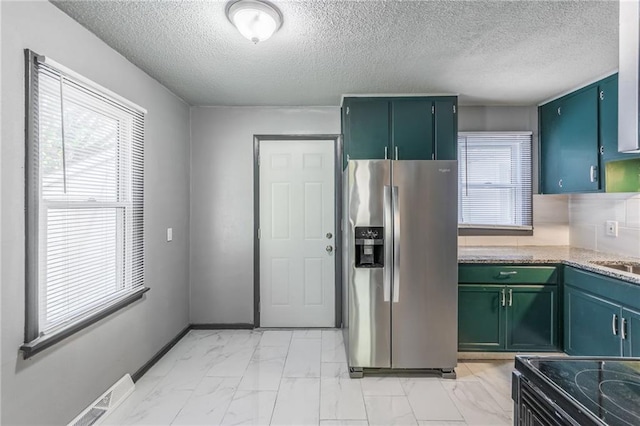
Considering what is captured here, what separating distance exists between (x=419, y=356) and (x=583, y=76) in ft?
8.80

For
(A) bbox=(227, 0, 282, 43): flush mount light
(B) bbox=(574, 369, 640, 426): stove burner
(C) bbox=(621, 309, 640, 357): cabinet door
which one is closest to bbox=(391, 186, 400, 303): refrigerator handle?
(A) bbox=(227, 0, 282, 43): flush mount light

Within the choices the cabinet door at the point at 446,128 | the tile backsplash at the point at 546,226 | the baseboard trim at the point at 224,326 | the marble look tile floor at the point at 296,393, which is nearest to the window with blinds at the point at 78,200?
the marble look tile floor at the point at 296,393

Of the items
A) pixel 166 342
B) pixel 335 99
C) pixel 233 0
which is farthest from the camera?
pixel 335 99

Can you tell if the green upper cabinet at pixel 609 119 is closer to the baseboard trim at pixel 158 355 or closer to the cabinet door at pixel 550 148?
the cabinet door at pixel 550 148

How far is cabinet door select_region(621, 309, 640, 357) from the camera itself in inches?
85.1

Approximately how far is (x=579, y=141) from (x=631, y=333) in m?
1.67

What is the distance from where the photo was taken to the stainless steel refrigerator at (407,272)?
259cm

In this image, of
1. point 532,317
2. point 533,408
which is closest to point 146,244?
point 533,408

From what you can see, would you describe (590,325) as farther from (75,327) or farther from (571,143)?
(75,327)

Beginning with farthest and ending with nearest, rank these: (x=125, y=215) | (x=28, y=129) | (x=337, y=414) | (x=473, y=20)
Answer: (x=125, y=215)
(x=337, y=414)
(x=473, y=20)
(x=28, y=129)

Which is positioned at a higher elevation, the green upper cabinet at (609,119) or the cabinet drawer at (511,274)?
the green upper cabinet at (609,119)

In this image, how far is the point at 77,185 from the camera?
1.95 meters

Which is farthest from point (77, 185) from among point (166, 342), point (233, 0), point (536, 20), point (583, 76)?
point (583, 76)

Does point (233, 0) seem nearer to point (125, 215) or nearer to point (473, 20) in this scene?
point (473, 20)
